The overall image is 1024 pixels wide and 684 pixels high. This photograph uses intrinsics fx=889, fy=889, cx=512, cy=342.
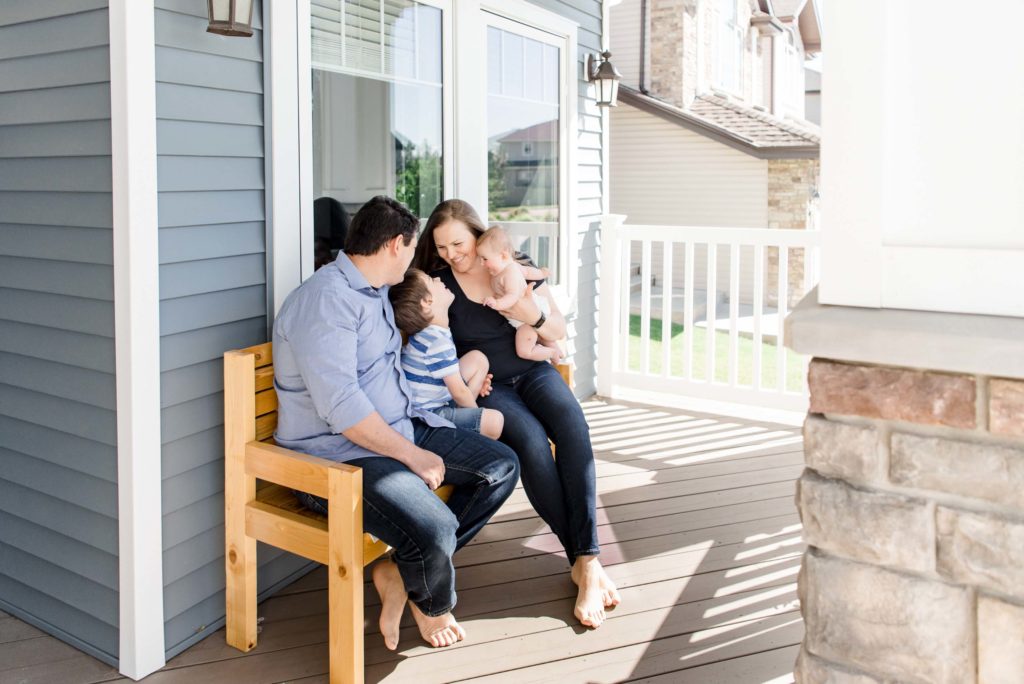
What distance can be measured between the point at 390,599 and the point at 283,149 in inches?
55.7

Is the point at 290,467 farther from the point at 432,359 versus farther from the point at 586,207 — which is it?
the point at 586,207

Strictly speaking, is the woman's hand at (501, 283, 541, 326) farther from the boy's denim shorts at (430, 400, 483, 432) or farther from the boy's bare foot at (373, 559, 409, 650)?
the boy's bare foot at (373, 559, 409, 650)

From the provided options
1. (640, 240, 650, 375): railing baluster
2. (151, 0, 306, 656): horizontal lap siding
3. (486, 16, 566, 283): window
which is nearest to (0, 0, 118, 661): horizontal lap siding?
(151, 0, 306, 656): horizontal lap siding

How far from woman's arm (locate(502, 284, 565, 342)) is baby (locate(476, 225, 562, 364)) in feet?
0.06

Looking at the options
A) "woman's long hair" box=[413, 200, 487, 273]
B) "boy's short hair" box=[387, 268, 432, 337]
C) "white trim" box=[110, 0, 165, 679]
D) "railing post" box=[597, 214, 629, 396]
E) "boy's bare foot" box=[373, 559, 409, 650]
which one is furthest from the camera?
"railing post" box=[597, 214, 629, 396]

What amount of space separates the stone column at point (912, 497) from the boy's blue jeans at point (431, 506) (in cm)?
105

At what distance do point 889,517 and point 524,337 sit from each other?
177 cm

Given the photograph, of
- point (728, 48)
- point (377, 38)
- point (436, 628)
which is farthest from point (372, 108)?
point (728, 48)

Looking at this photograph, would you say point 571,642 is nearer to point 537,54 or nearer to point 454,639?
point 454,639

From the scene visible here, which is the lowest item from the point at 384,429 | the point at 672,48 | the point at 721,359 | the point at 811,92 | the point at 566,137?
the point at 721,359

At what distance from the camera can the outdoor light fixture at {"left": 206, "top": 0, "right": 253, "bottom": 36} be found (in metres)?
2.36

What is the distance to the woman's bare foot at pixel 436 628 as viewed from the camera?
8.50ft

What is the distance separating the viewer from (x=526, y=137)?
4680 millimetres

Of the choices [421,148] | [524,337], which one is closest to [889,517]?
[524,337]
